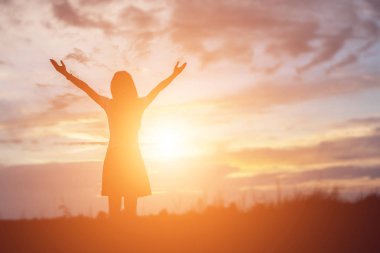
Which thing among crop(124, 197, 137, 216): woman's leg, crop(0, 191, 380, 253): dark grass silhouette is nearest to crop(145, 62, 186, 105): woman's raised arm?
crop(124, 197, 137, 216): woman's leg

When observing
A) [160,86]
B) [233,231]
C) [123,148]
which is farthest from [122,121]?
[233,231]

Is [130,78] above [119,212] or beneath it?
above

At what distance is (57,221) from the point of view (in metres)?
11.8

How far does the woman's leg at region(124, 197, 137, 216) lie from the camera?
429 inches

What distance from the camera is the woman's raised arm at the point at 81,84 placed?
11.1 m

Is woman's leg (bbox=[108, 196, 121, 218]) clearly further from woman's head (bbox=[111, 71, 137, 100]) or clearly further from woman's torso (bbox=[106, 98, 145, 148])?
woman's head (bbox=[111, 71, 137, 100])

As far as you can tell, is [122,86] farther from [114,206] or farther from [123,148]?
[114,206]

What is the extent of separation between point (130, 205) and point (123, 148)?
44.4 inches

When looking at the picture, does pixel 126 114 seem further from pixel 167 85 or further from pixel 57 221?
pixel 57 221

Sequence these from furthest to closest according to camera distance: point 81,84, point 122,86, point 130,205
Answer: point 81,84 → point 130,205 → point 122,86

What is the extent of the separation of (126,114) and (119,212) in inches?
76.9

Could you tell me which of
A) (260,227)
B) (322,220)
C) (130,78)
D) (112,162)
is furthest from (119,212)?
(322,220)

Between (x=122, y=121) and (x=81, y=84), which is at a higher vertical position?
(x=81, y=84)

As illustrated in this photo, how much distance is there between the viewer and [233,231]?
8734 mm
